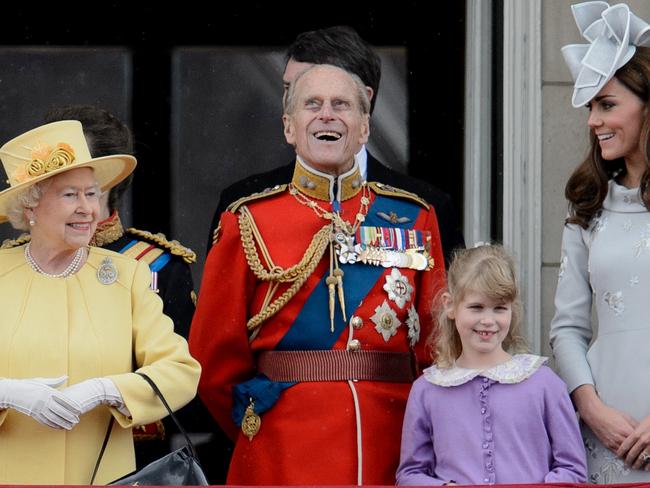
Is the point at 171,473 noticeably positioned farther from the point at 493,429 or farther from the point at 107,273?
the point at 493,429

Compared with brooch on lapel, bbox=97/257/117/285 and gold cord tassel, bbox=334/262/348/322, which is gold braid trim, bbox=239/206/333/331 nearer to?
gold cord tassel, bbox=334/262/348/322

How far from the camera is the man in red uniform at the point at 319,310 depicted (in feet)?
15.0

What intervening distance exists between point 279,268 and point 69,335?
653 mm

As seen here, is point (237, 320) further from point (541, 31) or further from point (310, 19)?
point (310, 19)

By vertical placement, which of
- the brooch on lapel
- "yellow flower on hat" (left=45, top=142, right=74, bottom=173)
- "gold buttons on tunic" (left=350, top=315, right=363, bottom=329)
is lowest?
"gold buttons on tunic" (left=350, top=315, right=363, bottom=329)

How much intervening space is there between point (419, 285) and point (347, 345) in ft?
1.00

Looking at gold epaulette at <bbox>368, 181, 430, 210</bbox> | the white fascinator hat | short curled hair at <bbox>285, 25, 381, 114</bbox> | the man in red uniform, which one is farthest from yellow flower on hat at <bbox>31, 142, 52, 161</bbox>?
the white fascinator hat

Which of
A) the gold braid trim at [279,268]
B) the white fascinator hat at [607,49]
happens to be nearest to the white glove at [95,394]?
the gold braid trim at [279,268]

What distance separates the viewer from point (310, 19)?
6855 millimetres

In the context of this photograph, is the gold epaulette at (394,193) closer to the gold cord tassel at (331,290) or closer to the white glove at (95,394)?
the gold cord tassel at (331,290)

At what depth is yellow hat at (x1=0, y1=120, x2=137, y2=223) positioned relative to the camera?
4.38 metres

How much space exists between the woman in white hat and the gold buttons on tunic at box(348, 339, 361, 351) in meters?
0.54

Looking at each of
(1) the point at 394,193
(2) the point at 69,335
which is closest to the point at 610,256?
(1) the point at 394,193

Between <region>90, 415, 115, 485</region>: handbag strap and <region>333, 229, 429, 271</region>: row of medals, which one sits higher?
<region>333, 229, 429, 271</region>: row of medals
